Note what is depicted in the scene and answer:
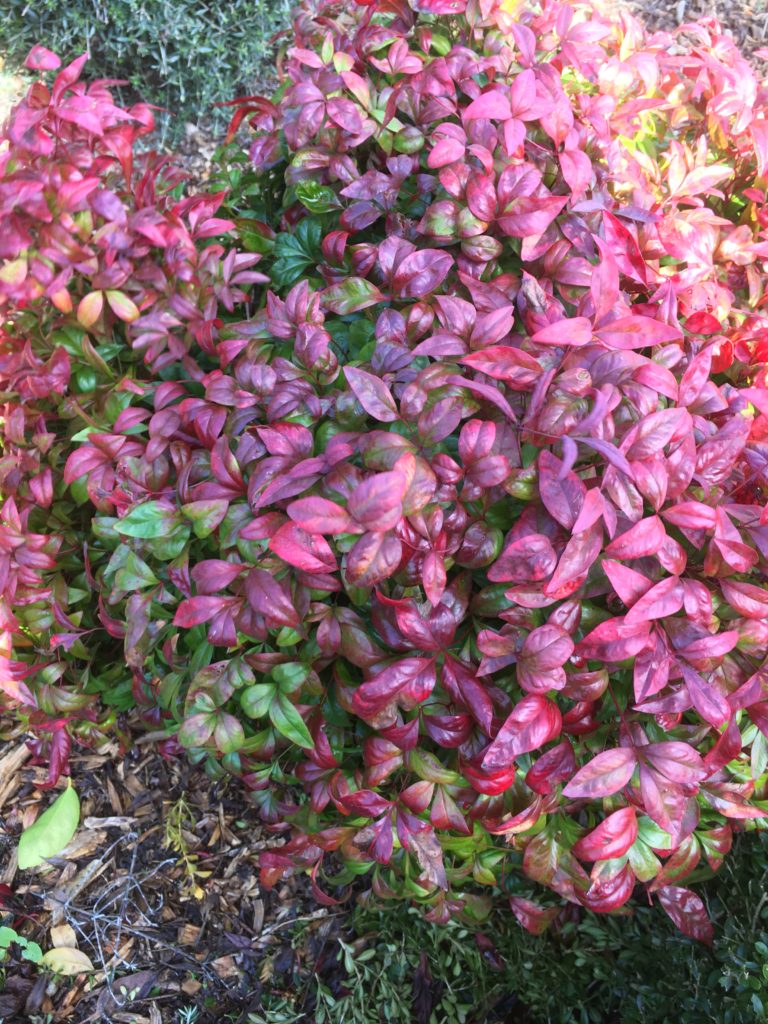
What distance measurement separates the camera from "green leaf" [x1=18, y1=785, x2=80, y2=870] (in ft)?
7.40

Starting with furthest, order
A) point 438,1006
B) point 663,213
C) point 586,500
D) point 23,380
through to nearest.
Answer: point 438,1006
point 663,213
point 23,380
point 586,500

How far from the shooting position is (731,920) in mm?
1832

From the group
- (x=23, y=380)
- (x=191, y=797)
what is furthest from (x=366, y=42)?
(x=191, y=797)

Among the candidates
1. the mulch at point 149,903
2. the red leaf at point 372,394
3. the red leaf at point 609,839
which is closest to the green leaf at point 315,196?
the red leaf at point 372,394

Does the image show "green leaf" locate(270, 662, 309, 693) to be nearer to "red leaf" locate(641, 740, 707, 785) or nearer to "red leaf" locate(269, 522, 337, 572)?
"red leaf" locate(269, 522, 337, 572)

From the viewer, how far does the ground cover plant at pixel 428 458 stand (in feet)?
4.88

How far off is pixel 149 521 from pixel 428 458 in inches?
23.2

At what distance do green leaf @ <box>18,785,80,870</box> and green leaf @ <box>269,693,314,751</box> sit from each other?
1066mm

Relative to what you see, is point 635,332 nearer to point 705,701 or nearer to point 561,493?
point 561,493

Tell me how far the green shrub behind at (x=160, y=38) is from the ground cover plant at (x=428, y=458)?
180cm

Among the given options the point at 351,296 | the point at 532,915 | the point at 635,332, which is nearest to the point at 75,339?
the point at 351,296

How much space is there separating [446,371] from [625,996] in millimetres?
1643

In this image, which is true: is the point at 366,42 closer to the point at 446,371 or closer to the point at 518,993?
the point at 446,371

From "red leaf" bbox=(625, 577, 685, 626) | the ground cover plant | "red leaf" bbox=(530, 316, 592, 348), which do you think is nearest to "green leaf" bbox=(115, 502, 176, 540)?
the ground cover plant
